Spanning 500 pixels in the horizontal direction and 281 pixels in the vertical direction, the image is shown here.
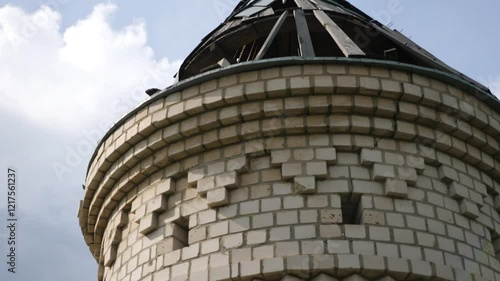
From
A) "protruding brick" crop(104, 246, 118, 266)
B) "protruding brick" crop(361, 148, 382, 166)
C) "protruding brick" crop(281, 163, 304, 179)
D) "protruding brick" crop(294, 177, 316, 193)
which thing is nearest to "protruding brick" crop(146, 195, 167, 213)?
"protruding brick" crop(104, 246, 118, 266)

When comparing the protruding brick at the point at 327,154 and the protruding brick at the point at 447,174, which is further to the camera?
the protruding brick at the point at 447,174

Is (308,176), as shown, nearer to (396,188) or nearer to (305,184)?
(305,184)

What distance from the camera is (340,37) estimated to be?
9.97 metres

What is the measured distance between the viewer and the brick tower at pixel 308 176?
7.45m

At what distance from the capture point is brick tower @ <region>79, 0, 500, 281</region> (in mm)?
7453

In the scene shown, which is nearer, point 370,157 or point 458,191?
point 370,157

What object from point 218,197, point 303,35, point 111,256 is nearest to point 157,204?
point 218,197

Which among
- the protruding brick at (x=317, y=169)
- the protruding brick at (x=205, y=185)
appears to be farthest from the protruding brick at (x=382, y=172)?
the protruding brick at (x=205, y=185)

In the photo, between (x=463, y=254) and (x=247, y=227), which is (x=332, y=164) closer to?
(x=247, y=227)

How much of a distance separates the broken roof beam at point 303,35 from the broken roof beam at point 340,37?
34 centimetres

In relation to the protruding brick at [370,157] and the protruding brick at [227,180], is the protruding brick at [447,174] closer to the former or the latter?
the protruding brick at [370,157]

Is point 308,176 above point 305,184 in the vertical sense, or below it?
above

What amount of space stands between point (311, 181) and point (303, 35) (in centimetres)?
297

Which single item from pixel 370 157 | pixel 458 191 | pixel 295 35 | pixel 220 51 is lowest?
pixel 458 191
